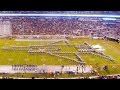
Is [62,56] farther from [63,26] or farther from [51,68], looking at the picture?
[63,26]

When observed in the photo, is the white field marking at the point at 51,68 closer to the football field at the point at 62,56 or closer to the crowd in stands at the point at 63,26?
the football field at the point at 62,56

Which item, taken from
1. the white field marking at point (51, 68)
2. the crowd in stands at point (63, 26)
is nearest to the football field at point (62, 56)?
the white field marking at point (51, 68)

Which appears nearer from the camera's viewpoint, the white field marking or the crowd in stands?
the white field marking

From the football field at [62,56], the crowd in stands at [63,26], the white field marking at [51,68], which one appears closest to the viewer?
the white field marking at [51,68]

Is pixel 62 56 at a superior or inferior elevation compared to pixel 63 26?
inferior

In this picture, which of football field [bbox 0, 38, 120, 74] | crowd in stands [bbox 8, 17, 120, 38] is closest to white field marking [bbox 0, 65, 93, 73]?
football field [bbox 0, 38, 120, 74]

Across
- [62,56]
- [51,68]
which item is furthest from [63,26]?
[51,68]

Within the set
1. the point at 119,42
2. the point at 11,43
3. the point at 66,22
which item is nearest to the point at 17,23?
the point at 11,43

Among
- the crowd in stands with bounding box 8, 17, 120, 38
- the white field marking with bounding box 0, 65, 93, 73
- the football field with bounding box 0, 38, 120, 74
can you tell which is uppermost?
the crowd in stands with bounding box 8, 17, 120, 38

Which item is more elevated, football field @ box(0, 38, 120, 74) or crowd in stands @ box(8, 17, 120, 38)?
crowd in stands @ box(8, 17, 120, 38)

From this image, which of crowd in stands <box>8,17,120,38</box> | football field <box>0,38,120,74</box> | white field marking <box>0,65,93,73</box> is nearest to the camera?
white field marking <box>0,65,93,73</box>

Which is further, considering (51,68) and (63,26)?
(63,26)

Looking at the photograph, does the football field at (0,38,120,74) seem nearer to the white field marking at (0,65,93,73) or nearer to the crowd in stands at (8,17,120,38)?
the white field marking at (0,65,93,73)

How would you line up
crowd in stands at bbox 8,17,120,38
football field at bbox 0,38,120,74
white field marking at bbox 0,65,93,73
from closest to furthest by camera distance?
white field marking at bbox 0,65,93,73 < football field at bbox 0,38,120,74 < crowd in stands at bbox 8,17,120,38
